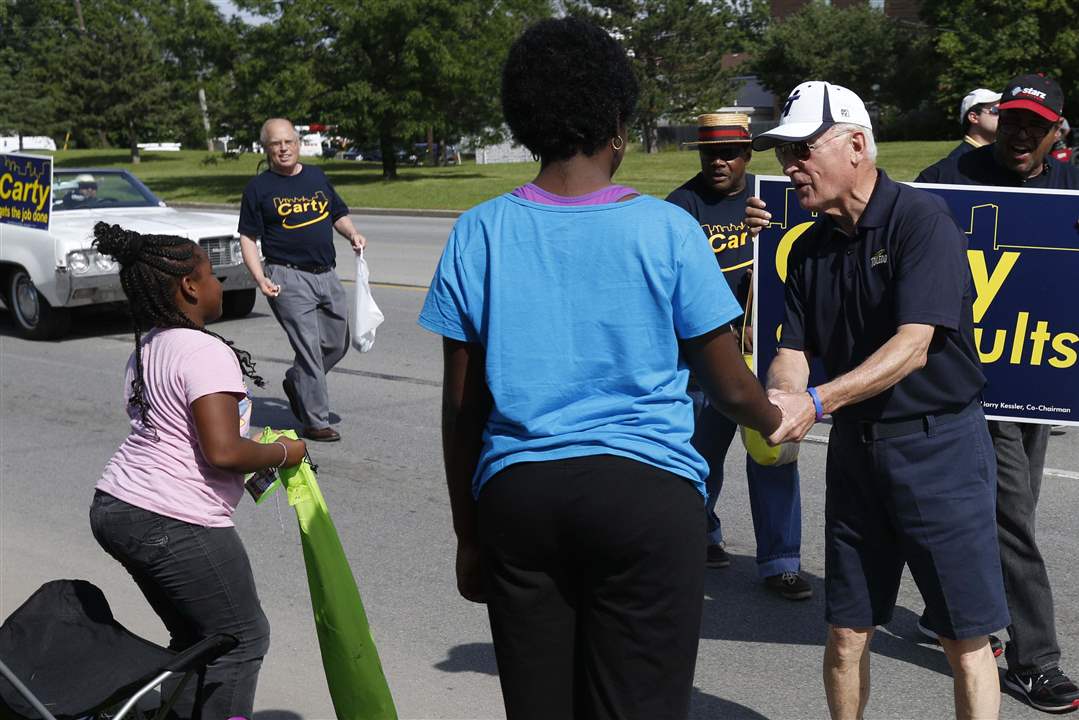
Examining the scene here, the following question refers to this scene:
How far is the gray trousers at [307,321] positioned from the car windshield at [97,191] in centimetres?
621

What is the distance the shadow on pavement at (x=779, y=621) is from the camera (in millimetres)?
4707

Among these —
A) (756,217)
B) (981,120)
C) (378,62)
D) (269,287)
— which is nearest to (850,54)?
(378,62)

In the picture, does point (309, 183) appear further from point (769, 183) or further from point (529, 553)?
point (529, 553)

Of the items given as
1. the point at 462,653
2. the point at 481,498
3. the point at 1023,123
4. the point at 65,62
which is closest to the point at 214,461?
the point at 481,498

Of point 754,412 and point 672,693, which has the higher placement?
point 754,412

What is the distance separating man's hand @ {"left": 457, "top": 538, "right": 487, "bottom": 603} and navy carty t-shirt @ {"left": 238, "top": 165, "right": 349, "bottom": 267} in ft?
19.2

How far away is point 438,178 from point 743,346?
106ft

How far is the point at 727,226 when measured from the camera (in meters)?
5.54

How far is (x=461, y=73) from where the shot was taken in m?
35.7

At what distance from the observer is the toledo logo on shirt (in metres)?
8.30

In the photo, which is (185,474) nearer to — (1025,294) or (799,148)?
(799,148)

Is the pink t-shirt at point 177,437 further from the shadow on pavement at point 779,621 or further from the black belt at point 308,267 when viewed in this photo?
the black belt at point 308,267

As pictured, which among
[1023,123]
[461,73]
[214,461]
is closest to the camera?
[214,461]

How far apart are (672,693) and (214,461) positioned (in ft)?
4.70
